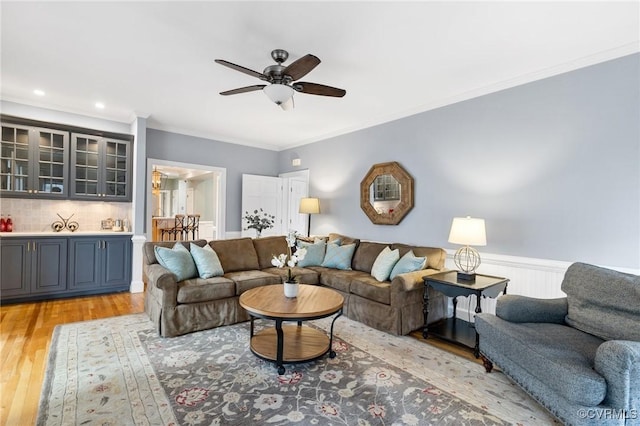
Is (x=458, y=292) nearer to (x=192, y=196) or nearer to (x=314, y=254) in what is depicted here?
(x=314, y=254)

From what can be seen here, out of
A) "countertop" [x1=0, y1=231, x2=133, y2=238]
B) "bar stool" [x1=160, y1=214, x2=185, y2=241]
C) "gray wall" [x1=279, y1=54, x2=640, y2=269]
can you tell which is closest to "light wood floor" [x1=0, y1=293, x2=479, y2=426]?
"countertop" [x1=0, y1=231, x2=133, y2=238]

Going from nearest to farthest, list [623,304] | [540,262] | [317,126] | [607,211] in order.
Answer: [623,304] < [607,211] < [540,262] < [317,126]

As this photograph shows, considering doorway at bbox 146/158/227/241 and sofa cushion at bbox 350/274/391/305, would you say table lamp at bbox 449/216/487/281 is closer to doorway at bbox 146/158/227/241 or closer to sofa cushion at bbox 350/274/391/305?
sofa cushion at bbox 350/274/391/305

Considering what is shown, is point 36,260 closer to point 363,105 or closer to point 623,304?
point 363,105

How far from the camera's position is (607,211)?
281 centimetres

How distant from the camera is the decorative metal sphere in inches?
137

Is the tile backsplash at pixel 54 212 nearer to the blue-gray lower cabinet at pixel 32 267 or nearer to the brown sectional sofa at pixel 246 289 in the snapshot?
the blue-gray lower cabinet at pixel 32 267

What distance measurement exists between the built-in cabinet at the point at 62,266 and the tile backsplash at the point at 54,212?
1.86 feet

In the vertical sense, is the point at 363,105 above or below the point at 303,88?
above

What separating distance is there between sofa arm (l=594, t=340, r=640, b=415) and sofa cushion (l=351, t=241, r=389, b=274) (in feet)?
9.07

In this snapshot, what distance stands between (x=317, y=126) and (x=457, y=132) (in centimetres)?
240

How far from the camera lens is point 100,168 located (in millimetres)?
4883

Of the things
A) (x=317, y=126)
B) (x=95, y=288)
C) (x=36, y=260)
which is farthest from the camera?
(x=317, y=126)

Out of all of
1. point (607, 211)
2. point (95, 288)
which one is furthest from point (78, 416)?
point (607, 211)
